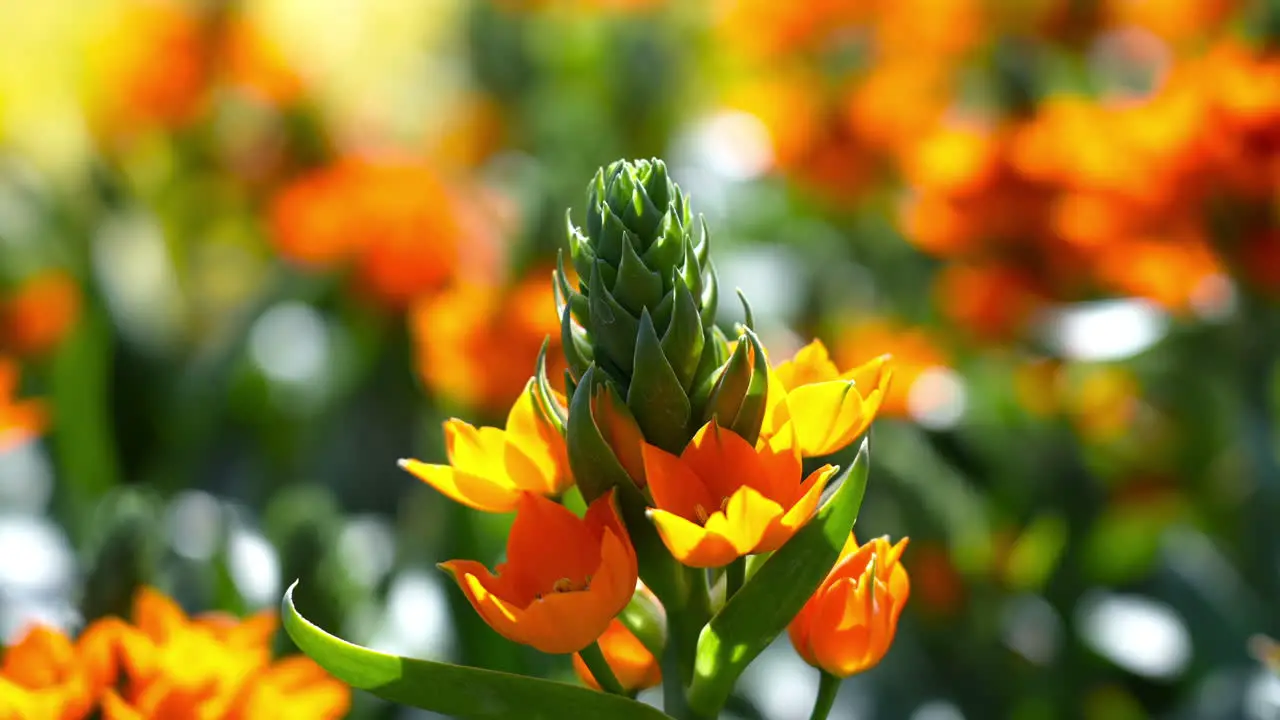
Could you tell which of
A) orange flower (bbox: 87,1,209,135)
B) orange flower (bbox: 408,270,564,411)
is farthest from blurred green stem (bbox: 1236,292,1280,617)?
orange flower (bbox: 87,1,209,135)

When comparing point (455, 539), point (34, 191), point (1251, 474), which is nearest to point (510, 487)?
point (455, 539)

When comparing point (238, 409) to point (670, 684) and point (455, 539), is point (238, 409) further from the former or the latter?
point (670, 684)

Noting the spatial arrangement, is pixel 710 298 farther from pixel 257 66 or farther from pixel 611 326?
pixel 257 66

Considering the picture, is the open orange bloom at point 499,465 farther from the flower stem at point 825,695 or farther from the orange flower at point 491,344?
the orange flower at point 491,344

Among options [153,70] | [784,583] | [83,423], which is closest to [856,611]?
[784,583]

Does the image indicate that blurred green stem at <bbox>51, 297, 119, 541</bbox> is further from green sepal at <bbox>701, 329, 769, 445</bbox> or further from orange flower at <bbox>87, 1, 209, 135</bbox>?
green sepal at <bbox>701, 329, 769, 445</bbox>
